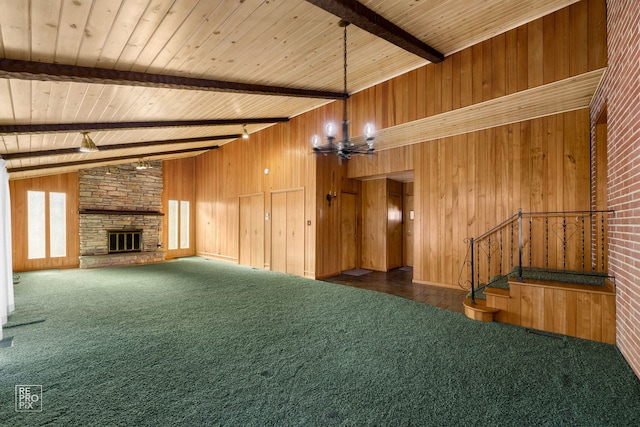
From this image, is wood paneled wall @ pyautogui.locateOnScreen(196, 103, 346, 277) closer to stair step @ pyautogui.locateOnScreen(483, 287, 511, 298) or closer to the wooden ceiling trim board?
the wooden ceiling trim board

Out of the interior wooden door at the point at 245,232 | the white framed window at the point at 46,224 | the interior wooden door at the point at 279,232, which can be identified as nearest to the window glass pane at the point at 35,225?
the white framed window at the point at 46,224

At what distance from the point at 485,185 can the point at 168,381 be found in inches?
209

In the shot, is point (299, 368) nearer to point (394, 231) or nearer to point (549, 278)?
point (549, 278)

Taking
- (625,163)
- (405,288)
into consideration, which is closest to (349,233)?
(405,288)

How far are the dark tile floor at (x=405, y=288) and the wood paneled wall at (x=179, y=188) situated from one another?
610 cm

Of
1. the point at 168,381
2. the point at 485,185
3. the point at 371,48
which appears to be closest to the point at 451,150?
→ the point at 485,185

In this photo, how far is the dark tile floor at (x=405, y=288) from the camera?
443cm

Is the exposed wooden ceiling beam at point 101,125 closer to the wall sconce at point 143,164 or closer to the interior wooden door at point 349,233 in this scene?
the interior wooden door at point 349,233

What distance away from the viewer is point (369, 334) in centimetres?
319

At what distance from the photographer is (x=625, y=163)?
2.61 m

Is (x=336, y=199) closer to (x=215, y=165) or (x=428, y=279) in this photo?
(x=428, y=279)

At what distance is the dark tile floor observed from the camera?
14.5 ft

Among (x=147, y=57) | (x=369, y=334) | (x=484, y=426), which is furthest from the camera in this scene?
(x=369, y=334)

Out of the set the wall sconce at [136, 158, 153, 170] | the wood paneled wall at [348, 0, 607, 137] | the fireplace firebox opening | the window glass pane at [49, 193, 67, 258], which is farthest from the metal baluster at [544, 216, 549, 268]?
the window glass pane at [49, 193, 67, 258]
